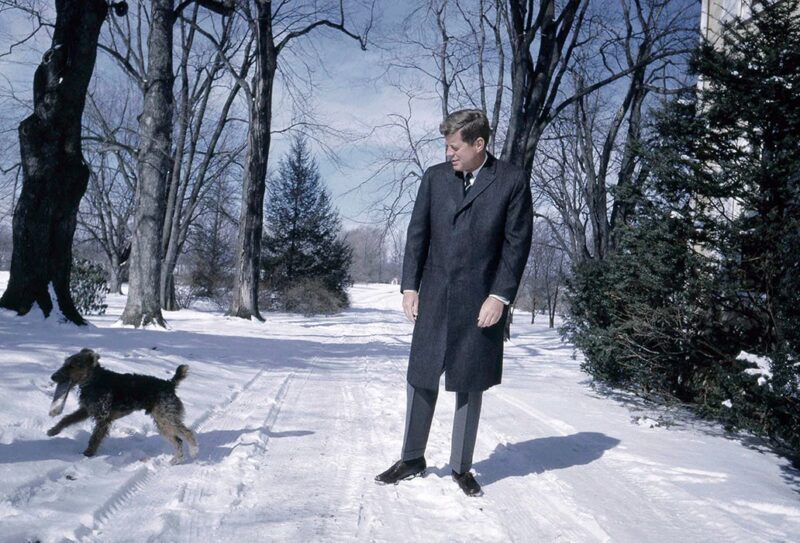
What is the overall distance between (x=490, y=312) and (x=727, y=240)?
9.96 ft

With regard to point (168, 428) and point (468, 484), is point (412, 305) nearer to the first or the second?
point (468, 484)

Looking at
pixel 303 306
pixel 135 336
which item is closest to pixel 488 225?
pixel 135 336

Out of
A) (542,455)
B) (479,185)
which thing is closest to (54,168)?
(479,185)

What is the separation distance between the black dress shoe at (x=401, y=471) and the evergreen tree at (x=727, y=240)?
8.70 ft

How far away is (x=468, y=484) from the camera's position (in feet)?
9.55

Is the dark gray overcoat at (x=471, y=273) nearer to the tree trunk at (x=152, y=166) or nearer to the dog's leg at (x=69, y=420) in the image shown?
the dog's leg at (x=69, y=420)

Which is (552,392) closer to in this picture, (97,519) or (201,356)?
(201,356)

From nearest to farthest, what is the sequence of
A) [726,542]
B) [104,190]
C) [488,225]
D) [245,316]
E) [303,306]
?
[726,542]
[488,225]
[245,316]
[303,306]
[104,190]

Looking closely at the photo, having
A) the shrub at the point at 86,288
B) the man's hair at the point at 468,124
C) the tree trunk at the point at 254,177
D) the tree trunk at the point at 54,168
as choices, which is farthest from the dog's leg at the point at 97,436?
the shrub at the point at 86,288

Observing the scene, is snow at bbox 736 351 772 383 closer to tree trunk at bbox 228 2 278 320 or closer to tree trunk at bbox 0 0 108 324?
tree trunk at bbox 0 0 108 324

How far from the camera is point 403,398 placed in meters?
5.57

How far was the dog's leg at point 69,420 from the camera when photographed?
312 cm

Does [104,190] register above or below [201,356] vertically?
above

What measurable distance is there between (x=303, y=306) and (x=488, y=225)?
24.2 metres
